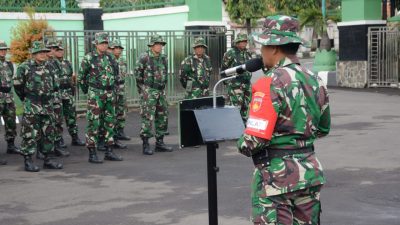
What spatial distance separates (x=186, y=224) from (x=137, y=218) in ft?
1.90

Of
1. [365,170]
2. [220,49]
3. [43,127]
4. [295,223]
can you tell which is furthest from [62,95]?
[295,223]

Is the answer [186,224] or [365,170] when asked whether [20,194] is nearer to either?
Result: [186,224]

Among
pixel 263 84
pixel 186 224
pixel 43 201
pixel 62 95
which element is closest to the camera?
pixel 263 84

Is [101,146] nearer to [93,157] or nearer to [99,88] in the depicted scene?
[93,157]

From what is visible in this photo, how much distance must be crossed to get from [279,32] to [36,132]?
6140mm

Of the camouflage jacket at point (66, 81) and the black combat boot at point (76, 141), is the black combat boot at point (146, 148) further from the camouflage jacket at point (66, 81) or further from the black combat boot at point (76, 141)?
the camouflage jacket at point (66, 81)

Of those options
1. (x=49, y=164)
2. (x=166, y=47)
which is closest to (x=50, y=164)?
(x=49, y=164)

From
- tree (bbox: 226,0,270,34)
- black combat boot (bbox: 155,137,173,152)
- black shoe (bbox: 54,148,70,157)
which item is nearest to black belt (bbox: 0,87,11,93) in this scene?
black shoe (bbox: 54,148,70,157)

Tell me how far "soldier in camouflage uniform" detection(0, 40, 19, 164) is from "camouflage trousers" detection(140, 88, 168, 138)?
7.02 feet

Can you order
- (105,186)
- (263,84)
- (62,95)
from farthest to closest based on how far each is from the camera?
(62,95) < (105,186) < (263,84)

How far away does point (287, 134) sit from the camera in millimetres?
4156

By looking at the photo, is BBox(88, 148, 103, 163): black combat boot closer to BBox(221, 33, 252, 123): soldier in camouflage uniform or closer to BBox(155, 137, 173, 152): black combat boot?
BBox(155, 137, 173, 152): black combat boot

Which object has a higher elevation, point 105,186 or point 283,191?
point 283,191

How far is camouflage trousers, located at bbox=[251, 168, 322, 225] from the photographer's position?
13.7 feet
